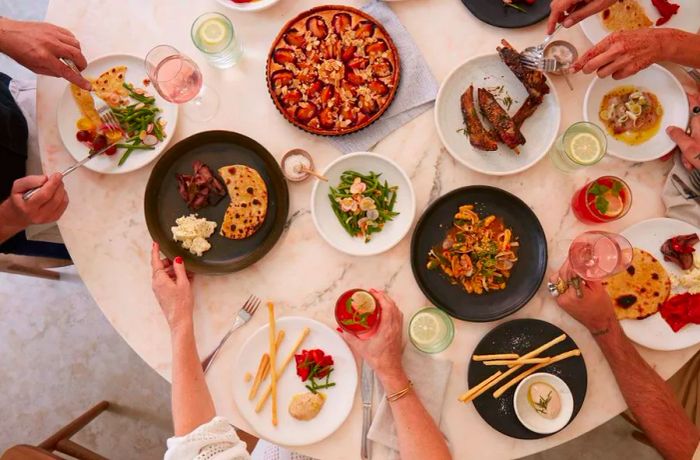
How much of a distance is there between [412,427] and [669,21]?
1885 millimetres

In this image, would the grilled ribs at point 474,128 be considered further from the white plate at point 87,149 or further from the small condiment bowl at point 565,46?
the white plate at point 87,149

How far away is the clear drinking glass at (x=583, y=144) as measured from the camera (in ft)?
6.91

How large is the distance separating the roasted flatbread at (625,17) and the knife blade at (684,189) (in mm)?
624

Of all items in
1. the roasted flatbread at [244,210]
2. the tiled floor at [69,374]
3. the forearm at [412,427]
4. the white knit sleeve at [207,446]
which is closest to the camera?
the white knit sleeve at [207,446]

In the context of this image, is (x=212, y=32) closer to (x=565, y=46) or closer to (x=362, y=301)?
(x=362, y=301)

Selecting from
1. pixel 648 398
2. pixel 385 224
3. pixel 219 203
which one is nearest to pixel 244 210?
pixel 219 203

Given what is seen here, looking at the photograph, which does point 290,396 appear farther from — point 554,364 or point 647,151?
point 647,151

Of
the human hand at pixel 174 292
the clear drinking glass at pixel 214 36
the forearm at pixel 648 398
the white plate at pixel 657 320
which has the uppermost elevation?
the clear drinking glass at pixel 214 36

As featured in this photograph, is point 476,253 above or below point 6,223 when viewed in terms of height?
below

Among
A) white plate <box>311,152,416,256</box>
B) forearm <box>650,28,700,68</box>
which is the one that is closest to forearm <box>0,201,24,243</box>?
white plate <box>311,152,416,256</box>

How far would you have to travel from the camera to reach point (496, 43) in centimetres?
227

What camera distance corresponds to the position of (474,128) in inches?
85.7

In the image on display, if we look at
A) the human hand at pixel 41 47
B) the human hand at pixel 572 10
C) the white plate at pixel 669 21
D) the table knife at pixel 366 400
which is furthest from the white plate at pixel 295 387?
the white plate at pixel 669 21

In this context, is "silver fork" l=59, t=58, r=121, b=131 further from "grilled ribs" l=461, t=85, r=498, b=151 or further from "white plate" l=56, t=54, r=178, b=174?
"grilled ribs" l=461, t=85, r=498, b=151
